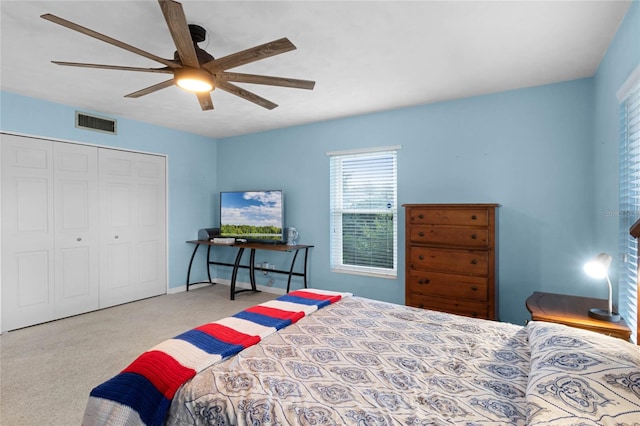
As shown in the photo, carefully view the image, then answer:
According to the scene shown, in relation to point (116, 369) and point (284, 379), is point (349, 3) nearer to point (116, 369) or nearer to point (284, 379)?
point (284, 379)

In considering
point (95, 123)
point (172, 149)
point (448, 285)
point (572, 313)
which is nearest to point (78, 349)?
point (95, 123)

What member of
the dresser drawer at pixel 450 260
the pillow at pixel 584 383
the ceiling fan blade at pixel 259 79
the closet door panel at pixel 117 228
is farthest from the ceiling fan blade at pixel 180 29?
the closet door panel at pixel 117 228

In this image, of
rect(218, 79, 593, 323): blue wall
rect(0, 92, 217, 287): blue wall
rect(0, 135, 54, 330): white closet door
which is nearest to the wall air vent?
rect(0, 92, 217, 287): blue wall

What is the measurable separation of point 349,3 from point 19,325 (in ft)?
14.8

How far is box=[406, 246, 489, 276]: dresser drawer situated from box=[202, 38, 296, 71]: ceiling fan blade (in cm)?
232

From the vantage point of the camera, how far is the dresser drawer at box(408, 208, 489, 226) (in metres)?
3.07

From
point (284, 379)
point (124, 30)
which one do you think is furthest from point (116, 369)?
point (124, 30)

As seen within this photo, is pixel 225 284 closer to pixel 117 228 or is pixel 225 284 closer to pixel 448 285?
pixel 117 228

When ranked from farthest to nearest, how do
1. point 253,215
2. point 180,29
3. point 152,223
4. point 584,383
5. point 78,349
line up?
point 253,215 → point 152,223 → point 78,349 → point 180,29 → point 584,383

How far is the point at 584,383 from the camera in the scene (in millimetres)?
1069

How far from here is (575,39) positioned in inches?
92.7

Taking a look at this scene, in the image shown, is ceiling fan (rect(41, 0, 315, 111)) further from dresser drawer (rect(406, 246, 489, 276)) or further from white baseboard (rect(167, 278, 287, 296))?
white baseboard (rect(167, 278, 287, 296))

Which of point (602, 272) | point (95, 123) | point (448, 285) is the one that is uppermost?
point (95, 123)

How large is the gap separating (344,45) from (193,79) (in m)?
1.11
